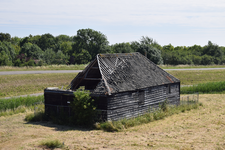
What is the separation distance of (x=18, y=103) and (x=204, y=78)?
41179mm

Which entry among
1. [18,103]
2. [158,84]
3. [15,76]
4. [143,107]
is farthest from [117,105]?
[15,76]

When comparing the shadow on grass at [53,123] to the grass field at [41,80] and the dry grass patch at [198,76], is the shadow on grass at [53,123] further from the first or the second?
A: the dry grass patch at [198,76]

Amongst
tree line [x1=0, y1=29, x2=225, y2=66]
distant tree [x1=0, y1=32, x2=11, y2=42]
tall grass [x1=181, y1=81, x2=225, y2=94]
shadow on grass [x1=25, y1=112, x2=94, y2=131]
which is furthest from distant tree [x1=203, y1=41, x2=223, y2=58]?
shadow on grass [x1=25, y1=112, x2=94, y2=131]

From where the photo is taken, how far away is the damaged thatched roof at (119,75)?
72.8 ft

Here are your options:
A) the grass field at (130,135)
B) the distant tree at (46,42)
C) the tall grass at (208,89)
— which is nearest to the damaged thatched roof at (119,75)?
the grass field at (130,135)

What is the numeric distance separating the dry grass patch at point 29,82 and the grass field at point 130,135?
16.1 metres

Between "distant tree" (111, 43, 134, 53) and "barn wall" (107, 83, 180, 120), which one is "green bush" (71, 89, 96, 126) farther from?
"distant tree" (111, 43, 134, 53)

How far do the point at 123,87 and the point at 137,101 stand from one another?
215 cm

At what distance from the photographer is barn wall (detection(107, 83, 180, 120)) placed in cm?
2108

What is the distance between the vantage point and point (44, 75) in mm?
52094

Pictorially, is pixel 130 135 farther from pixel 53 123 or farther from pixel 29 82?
pixel 29 82

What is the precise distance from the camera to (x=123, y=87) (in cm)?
2228

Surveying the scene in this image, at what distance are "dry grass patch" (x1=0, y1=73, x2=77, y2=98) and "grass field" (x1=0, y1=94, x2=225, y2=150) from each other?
52.9 feet

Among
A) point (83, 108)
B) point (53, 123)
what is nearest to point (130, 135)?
point (83, 108)
